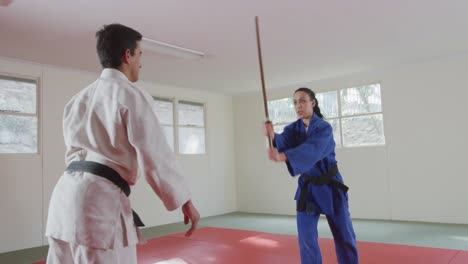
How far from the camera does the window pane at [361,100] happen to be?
21.1ft

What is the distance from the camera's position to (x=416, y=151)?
5934 millimetres

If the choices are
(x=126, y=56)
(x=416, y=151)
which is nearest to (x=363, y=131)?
(x=416, y=151)

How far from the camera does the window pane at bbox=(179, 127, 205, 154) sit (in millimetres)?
7266

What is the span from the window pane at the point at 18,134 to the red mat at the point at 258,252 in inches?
79.9

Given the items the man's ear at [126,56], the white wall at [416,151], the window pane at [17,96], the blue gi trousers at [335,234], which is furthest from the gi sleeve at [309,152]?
the window pane at [17,96]

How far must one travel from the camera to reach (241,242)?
484cm

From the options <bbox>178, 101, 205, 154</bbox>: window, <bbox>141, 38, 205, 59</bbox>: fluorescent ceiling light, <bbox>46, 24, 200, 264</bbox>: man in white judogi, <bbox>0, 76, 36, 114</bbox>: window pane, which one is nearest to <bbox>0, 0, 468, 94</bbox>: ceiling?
<bbox>141, 38, 205, 59</bbox>: fluorescent ceiling light

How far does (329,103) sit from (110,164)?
242 inches

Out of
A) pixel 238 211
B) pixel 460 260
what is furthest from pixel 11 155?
pixel 460 260

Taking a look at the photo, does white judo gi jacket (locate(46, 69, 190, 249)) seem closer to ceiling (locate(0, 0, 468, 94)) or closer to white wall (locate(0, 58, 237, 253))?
ceiling (locate(0, 0, 468, 94))

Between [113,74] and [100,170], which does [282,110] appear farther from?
[100,170]

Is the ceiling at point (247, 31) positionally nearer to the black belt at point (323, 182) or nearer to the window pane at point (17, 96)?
the window pane at point (17, 96)

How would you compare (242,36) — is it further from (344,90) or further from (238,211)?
(238,211)

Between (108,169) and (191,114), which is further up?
(191,114)
